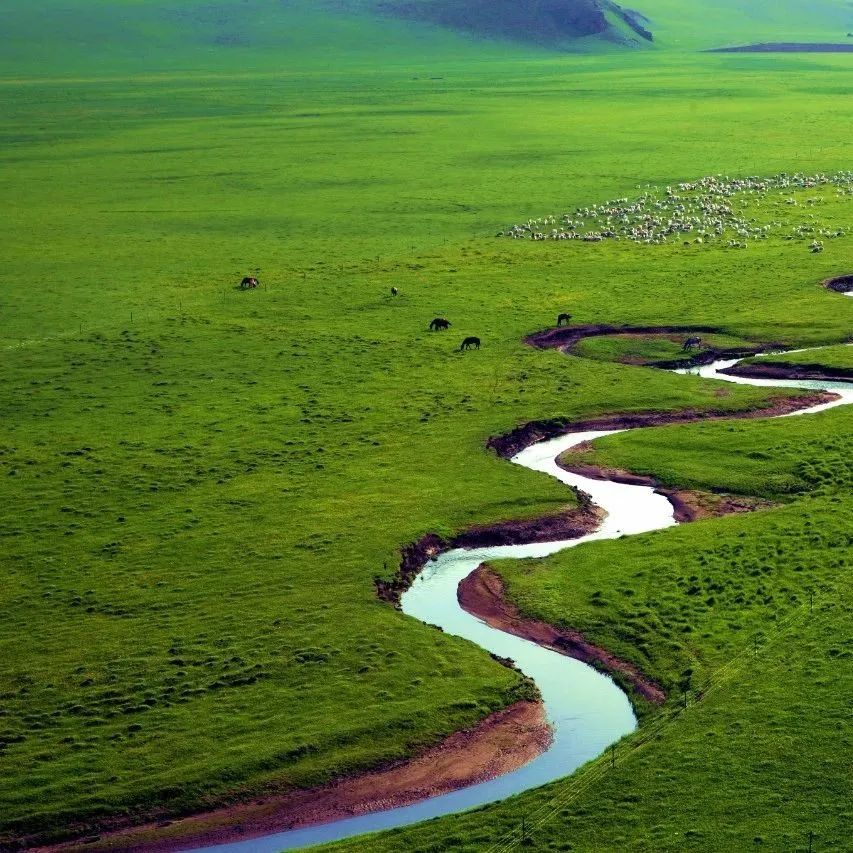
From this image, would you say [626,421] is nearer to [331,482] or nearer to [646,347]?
[646,347]

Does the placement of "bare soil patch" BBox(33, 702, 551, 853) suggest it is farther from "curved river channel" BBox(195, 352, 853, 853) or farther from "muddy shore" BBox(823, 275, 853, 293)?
"muddy shore" BBox(823, 275, 853, 293)

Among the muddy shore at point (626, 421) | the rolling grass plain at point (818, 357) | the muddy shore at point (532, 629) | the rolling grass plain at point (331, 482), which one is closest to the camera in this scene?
the rolling grass plain at point (331, 482)

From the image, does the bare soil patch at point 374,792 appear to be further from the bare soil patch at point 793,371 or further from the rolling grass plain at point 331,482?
the bare soil patch at point 793,371

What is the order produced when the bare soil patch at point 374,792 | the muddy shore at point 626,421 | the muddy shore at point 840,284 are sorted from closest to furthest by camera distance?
1. the bare soil patch at point 374,792
2. the muddy shore at point 626,421
3. the muddy shore at point 840,284

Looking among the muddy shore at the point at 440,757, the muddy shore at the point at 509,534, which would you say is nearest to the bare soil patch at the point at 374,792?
the muddy shore at the point at 440,757

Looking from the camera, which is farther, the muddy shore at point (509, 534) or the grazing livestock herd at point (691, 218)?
the grazing livestock herd at point (691, 218)

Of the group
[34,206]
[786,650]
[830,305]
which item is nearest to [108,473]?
[786,650]

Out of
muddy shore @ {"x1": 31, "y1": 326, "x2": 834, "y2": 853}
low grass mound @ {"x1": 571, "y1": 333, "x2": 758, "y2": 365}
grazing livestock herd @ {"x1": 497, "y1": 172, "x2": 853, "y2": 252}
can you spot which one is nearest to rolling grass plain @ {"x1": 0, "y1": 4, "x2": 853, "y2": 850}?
muddy shore @ {"x1": 31, "y1": 326, "x2": 834, "y2": 853}
